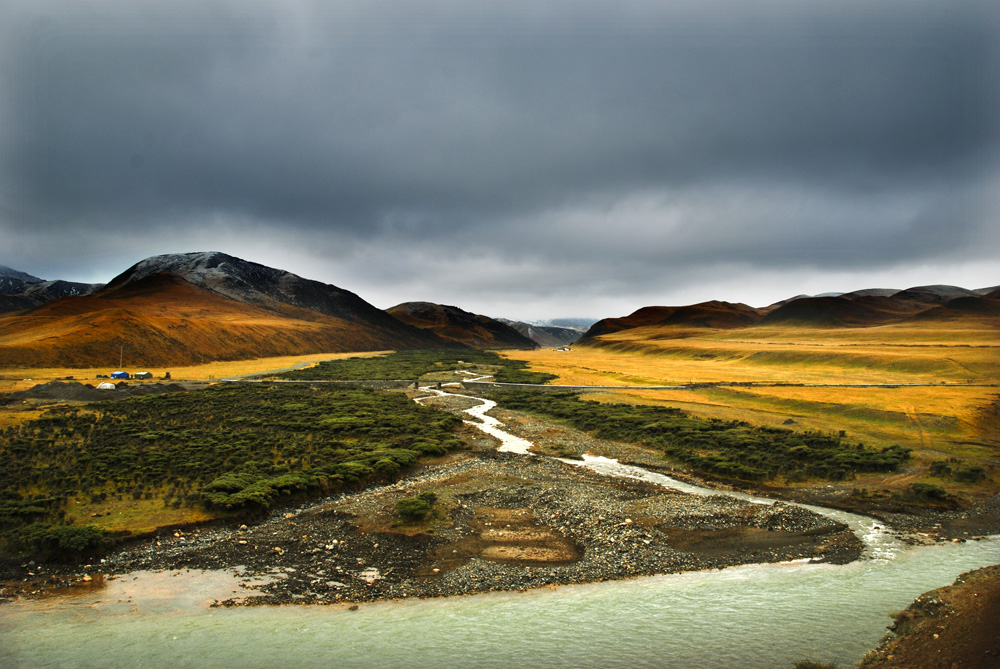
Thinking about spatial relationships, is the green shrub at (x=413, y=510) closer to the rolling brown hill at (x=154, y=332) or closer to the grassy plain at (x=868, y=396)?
the grassy plain at (x=868, y=396)

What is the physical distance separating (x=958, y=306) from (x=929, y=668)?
8902 inches

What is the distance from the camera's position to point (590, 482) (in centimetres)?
2928

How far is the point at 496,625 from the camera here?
1491 centimetres

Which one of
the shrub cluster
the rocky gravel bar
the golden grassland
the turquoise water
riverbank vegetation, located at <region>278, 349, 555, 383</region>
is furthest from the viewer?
riverbank vegetation, located at <region>278, 349, 555, 383</region>

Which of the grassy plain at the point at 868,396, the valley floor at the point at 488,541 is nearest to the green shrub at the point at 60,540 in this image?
the valley floor at the point at 488,541

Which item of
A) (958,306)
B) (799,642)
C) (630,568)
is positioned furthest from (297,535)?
(958,306)

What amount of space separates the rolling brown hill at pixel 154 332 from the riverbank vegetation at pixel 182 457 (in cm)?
5136

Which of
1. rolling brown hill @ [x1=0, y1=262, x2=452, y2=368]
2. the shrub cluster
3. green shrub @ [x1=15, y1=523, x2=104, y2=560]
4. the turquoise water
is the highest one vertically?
rolling brown hill @ [x1=0, y1=262, x2=452, y2=368]

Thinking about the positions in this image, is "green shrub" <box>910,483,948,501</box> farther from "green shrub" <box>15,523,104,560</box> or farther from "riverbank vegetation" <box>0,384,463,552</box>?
"green shrub" <box>15,523,104,560</box>

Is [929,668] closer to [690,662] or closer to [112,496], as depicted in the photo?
[690,662]

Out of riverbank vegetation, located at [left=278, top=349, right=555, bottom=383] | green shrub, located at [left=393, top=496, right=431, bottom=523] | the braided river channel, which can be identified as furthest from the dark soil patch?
riverbank vegetation, located at [left=278, top=349, right=555, bottom=383]

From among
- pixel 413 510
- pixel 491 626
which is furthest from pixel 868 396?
pixel 491 626

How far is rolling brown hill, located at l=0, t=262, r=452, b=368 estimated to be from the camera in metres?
→ 87.1

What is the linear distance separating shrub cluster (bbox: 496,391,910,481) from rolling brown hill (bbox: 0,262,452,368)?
8990 cm
